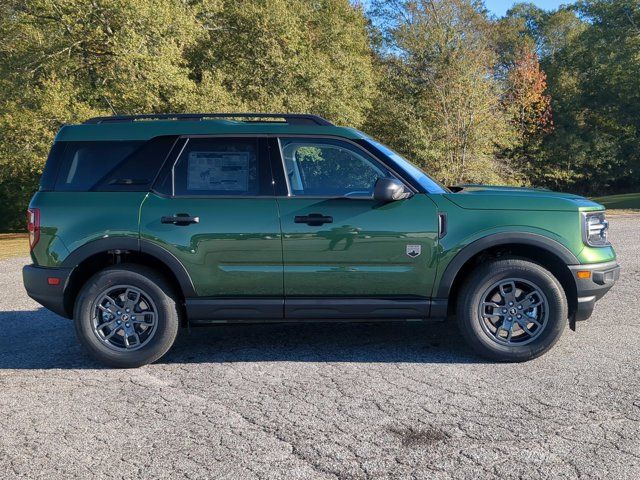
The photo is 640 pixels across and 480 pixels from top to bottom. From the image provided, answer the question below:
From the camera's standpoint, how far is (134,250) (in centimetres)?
468

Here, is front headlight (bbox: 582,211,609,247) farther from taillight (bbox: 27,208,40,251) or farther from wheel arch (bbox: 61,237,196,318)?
taillight (bbox: 27,208,40,251)

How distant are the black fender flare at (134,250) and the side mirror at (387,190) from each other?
65.4 inches

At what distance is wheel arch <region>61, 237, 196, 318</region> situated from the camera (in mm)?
Answer: 4660

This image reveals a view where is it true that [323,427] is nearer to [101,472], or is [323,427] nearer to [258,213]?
[101,472]

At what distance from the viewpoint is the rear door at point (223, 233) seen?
4621 mm

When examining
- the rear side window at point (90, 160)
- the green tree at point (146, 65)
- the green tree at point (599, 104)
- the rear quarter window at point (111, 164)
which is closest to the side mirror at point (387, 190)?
the rear quarter window at point (111, 164)

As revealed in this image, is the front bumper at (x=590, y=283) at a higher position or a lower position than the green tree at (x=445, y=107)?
lower

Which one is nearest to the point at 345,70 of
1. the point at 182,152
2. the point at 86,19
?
the point at 86,19

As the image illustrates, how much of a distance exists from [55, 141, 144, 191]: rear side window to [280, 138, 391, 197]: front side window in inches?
50.8

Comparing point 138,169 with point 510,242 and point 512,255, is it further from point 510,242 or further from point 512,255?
point 512,255

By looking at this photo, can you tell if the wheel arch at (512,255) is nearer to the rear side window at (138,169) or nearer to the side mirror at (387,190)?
the side mirror at (387,190)

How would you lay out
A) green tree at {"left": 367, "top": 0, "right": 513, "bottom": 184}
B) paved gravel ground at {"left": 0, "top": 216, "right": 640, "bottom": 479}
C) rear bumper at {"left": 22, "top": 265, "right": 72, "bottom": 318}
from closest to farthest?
paved gravel ground at {"left": 0, "top": 216, "right": 640, "bottom": 479}
rear bumper at {"left": 22, "top": 265, "right": 72, "bottom": 318}
green tree at {"left": 367, "top": 0, "right": 513, "bottom": 184}

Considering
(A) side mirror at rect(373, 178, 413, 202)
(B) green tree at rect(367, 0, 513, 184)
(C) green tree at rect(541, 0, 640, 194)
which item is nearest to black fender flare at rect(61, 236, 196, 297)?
(A) side mirror at rect(373, 178, 413, 202)

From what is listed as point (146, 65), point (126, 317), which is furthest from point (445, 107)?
point (126, 317)
